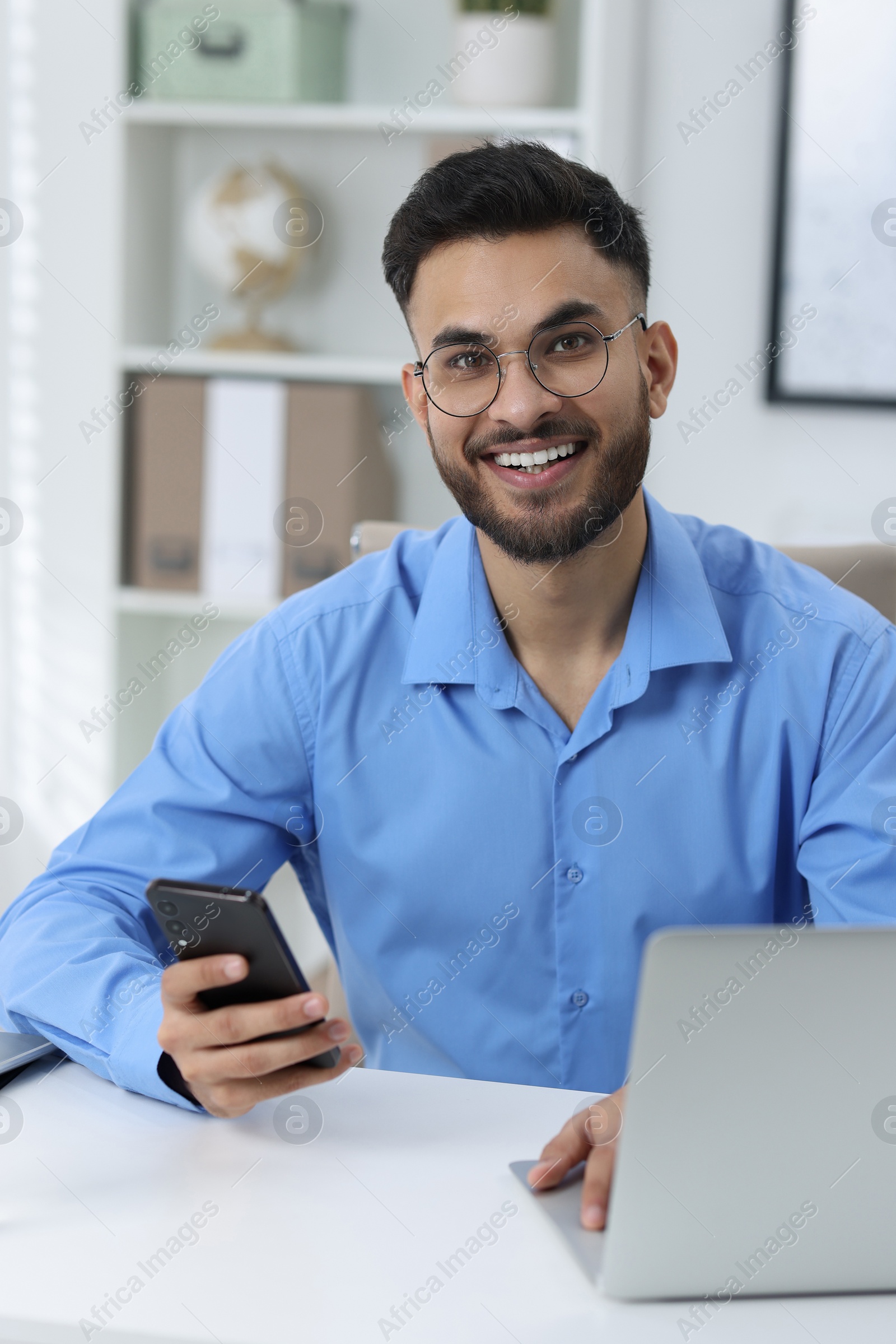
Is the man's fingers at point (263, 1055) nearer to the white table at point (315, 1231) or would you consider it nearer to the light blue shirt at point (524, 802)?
the white table at point (315, 1231)

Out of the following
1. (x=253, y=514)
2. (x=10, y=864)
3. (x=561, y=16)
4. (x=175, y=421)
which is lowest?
(x=10, y=864)

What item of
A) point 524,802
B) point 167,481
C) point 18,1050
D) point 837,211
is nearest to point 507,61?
point 837,211

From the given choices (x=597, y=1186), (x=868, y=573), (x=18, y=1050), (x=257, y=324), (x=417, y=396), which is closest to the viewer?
(x=597, y=1186)

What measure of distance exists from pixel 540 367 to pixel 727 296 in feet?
4.79

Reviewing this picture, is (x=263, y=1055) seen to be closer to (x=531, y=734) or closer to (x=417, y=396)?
(x=531, y=734)

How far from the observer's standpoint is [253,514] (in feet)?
8.31

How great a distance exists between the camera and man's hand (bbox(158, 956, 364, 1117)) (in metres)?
0.88

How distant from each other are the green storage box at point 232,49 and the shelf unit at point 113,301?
45mm

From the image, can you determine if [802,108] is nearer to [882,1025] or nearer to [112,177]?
[112,177]

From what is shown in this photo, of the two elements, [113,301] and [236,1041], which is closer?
[236,1041]

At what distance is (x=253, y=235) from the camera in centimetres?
255

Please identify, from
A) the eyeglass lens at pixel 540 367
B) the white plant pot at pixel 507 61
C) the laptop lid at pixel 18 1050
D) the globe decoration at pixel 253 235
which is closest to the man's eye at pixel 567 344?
the eyeglass lens at pixel 540 367

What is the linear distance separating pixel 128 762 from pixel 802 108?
1.86 metres

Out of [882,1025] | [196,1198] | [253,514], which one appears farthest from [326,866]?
[253,514]
